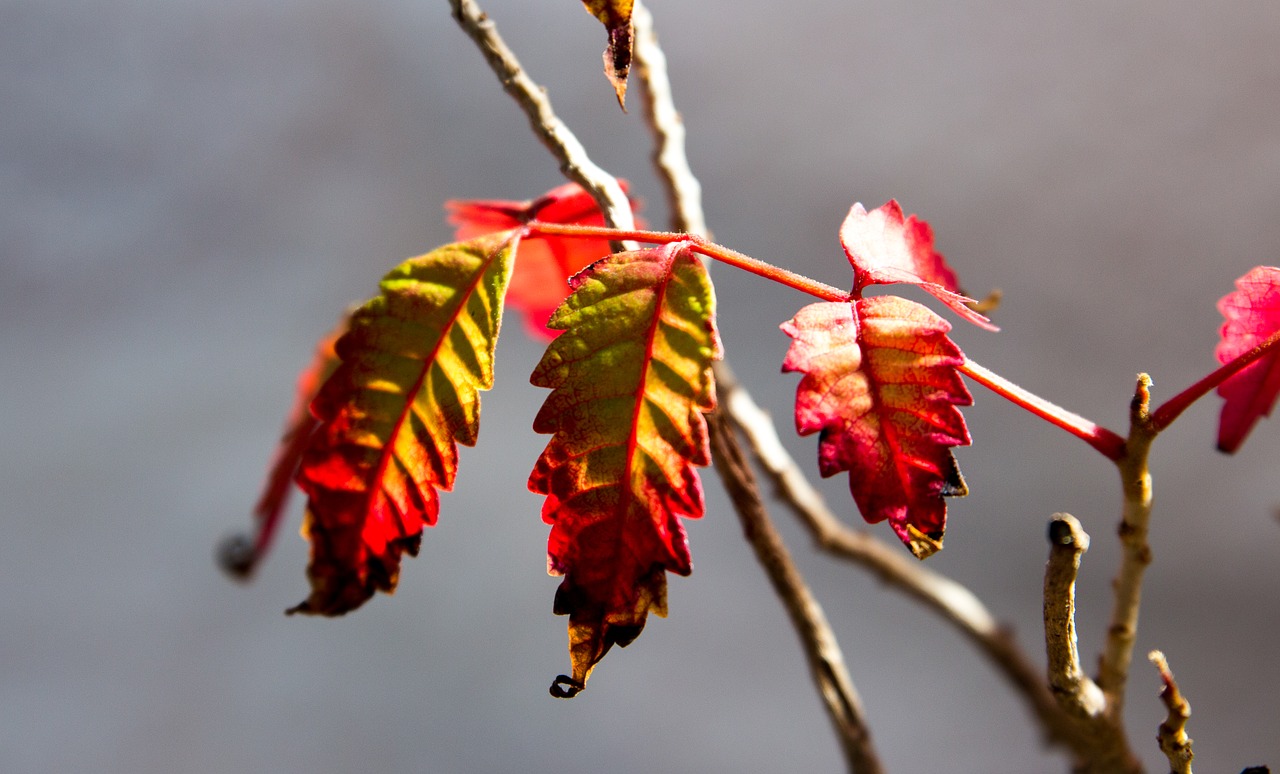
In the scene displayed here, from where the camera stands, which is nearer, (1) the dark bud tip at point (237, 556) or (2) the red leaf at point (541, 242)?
(2) the red leaf at point (541, 242)

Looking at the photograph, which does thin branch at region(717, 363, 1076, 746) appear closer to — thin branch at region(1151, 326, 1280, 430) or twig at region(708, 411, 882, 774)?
twig at region(708, 411, 882, 774)

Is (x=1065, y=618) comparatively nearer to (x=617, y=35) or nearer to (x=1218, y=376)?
(x=1218, y=376)

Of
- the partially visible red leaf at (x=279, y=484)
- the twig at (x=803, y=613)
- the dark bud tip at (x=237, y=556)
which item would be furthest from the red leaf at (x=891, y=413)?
the dark bud tip at (x=237, y=556)

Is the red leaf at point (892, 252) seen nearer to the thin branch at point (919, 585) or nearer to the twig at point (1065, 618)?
the twig at point (1065, 618)

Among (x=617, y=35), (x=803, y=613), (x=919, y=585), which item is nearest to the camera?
(x=617, y=35)

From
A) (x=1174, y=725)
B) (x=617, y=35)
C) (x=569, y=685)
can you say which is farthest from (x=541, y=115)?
(x=1174, y=725)
